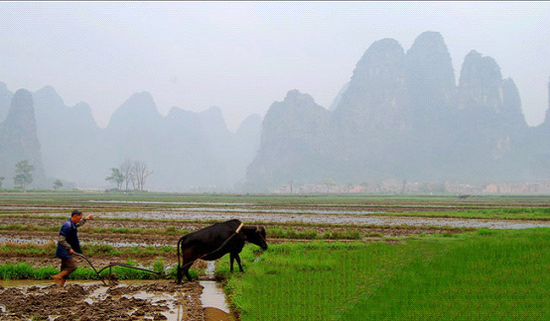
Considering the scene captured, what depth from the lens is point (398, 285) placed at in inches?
340

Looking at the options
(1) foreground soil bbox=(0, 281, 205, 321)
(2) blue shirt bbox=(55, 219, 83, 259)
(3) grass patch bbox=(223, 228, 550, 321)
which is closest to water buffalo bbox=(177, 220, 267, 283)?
(1) foreground soil bbox=(0, 281, 205, 321)

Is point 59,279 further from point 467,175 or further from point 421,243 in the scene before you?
point 467,175

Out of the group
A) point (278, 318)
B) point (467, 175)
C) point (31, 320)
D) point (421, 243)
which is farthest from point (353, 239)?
point (467, 175)

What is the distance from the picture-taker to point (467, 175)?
572 ft

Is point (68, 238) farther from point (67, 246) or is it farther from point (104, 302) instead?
point (104, 302)

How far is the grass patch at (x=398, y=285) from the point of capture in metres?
6.97

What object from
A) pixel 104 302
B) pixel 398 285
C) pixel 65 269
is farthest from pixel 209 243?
pixel 398 285

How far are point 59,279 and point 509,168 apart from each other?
201522mm

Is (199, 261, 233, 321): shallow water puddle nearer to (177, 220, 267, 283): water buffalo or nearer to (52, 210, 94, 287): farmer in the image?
(177, 220, 267, 283): water buffalo

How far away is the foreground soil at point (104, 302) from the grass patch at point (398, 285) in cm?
97

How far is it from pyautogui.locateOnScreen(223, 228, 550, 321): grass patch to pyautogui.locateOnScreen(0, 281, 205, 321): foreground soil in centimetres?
97

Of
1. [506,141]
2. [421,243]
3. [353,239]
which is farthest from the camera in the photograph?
[506,141]

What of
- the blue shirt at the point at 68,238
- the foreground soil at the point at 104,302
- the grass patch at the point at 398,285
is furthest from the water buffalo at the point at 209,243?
the blue shirt at the point at 68,238

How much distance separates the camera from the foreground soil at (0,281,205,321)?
7.31 m
